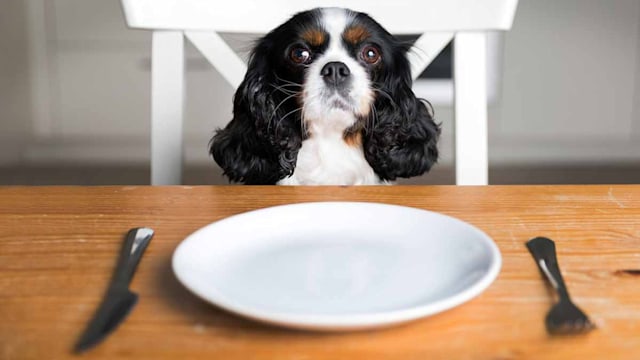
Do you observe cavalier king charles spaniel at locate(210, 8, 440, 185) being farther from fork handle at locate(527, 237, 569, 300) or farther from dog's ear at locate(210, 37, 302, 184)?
fork handle at locate(527, 237, 569, 300)

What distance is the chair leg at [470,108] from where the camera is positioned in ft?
3.39

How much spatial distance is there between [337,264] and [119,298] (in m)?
0.14

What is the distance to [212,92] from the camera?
1.81 metres

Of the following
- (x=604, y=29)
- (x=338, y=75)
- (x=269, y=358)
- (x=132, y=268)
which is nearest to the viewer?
(x=269, y=358)

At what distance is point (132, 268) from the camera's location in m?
0.49

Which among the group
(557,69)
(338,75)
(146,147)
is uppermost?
(338,75)

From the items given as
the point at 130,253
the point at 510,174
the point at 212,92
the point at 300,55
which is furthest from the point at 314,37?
the point at 510,174

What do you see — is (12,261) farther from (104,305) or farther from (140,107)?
(140,107)

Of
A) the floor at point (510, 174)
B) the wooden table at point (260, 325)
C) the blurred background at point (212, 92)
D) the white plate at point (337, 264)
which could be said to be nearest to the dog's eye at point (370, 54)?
the wooden table at point (260, 325)

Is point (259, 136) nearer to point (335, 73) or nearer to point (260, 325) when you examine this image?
point (335, 73)

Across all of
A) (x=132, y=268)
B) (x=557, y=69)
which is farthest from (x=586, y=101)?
(x=132, y=268)

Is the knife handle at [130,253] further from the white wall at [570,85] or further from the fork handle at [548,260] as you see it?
the white wall at [570,85]

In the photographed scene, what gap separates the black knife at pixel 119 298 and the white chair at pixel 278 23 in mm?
514

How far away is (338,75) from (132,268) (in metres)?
0.47
